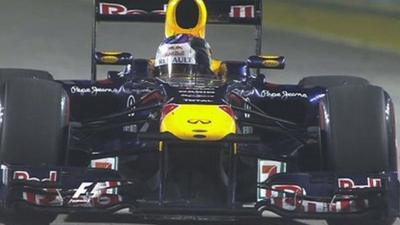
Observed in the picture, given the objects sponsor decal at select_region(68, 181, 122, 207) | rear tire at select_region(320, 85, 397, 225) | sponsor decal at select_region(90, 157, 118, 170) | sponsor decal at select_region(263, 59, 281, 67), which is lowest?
Answer: sponsor decal at select_region(68, 181, 122, 207)

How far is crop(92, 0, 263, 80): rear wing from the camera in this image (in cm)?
655

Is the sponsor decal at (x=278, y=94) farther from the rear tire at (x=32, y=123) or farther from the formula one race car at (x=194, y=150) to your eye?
the rear tire at (x=32, y=123)

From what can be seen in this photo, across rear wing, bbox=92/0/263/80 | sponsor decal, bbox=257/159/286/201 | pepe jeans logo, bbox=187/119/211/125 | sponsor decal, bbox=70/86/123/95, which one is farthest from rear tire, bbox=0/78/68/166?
rear wing, bbox=92/0/263/80

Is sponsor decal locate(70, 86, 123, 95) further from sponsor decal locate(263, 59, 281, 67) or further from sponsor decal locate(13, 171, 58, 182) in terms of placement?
sponsor decal locate(13, 171, 58, 182)

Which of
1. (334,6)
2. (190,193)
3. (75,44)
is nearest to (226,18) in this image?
(190,193)

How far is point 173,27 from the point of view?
592 centimetres

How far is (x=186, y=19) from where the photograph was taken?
234 inches

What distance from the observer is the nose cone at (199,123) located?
4289 mm

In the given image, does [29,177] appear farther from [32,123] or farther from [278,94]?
[278,94]

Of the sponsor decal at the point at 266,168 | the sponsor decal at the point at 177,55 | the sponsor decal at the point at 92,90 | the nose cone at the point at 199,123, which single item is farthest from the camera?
the sponsor decal at the point at 177,55

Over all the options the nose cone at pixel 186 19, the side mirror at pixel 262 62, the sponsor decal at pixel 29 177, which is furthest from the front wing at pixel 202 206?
the nose cone at pixel 186 19

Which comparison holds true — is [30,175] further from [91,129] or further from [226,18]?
[226,18]

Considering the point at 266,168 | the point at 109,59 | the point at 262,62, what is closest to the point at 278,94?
the point at 262,62

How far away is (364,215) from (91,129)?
1533 millimetres
